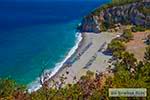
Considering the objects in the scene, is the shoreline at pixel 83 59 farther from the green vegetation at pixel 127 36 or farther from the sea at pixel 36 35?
the green vegetation at pixel 127 36

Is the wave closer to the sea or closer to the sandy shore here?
the sea

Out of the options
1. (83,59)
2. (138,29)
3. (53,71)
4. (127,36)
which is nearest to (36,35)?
(138,29)

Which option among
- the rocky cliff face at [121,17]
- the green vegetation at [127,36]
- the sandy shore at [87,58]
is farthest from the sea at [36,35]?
the green vegetation at [127,36]

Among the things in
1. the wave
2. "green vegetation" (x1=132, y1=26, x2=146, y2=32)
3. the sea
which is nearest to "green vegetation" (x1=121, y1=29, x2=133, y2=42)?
"green vegetation" (x1=132, y1=26, x2=146, y2=32)

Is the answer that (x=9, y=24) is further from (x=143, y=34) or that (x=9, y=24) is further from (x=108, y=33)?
(x=143, y=34)

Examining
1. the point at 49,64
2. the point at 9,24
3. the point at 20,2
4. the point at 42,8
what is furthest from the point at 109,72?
the point at 20,2

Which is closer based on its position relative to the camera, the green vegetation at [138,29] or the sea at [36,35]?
the sea at [36,35]

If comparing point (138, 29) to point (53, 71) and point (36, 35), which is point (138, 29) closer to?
point (36, 35)

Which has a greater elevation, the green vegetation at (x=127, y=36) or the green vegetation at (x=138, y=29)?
the green vegetation at (x=138, y=29)
